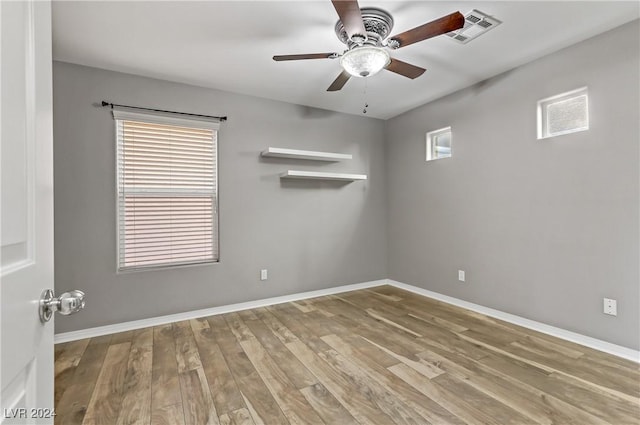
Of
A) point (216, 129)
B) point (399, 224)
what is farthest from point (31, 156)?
point (399, 224)

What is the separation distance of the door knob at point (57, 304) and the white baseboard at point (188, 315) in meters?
2.86

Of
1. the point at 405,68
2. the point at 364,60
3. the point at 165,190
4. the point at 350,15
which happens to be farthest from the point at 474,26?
the point at 165,190

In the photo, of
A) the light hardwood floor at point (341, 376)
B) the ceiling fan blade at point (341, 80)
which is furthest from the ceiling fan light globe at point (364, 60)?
the light hardwood floor at point (341, 376)

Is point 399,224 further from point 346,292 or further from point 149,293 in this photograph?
point 149,293

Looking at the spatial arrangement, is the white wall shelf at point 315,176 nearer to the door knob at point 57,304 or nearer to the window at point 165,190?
the window at point 165,190

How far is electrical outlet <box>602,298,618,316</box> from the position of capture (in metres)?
2.49

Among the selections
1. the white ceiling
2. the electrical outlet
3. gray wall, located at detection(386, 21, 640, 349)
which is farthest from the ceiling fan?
the electrical outlet

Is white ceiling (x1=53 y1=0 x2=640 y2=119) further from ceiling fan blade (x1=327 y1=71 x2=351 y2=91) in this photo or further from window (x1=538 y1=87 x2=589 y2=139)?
window (x1=538 y1=87 x2=589 y2=139)

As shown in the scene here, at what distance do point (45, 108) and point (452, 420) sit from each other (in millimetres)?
2260

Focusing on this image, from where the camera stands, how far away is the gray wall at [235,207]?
2.92 metres

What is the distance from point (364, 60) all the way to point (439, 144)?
7.91ft

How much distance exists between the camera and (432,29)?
1.89 m

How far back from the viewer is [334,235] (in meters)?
4.38

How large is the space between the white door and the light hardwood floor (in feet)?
4.55
